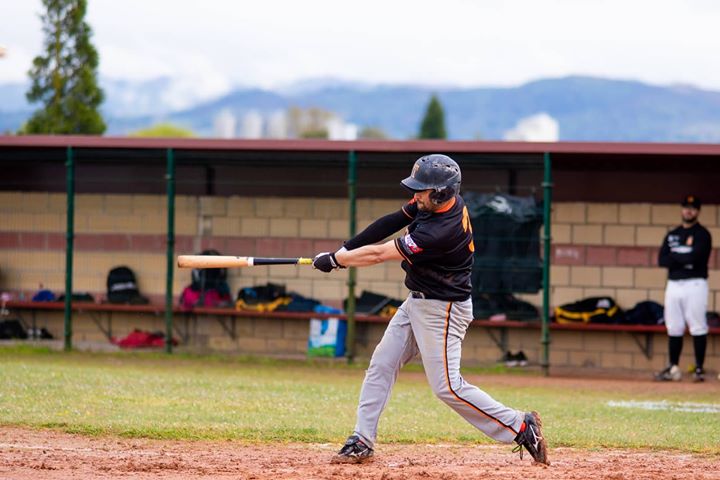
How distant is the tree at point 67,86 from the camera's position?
105ft

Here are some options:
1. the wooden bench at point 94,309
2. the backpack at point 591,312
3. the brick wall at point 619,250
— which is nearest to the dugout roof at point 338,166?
the brick wall at point 619,250

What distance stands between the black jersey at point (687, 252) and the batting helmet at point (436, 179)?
7560 millimetres

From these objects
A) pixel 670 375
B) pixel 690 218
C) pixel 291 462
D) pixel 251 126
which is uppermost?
pixel 251 126

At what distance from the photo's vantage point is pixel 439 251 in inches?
281

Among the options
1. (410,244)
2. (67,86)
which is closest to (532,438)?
(410,244)

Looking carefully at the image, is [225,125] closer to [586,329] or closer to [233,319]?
[233,319]

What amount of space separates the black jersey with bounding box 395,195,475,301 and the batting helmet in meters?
0.12

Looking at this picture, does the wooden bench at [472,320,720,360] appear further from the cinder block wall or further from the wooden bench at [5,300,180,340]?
the wooden bench at [5,300,180,340]

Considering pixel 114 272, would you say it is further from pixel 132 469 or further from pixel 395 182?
pixel 132 469

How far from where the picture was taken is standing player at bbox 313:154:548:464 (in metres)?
7.12

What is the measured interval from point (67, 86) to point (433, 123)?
62.4 m

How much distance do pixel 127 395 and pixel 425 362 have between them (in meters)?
4.59

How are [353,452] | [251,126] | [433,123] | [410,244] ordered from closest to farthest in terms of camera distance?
[410,244], [353,452], [433,123], [251,126]

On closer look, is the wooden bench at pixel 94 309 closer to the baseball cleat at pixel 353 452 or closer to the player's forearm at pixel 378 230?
the baseball cleat at pixel 353 452
